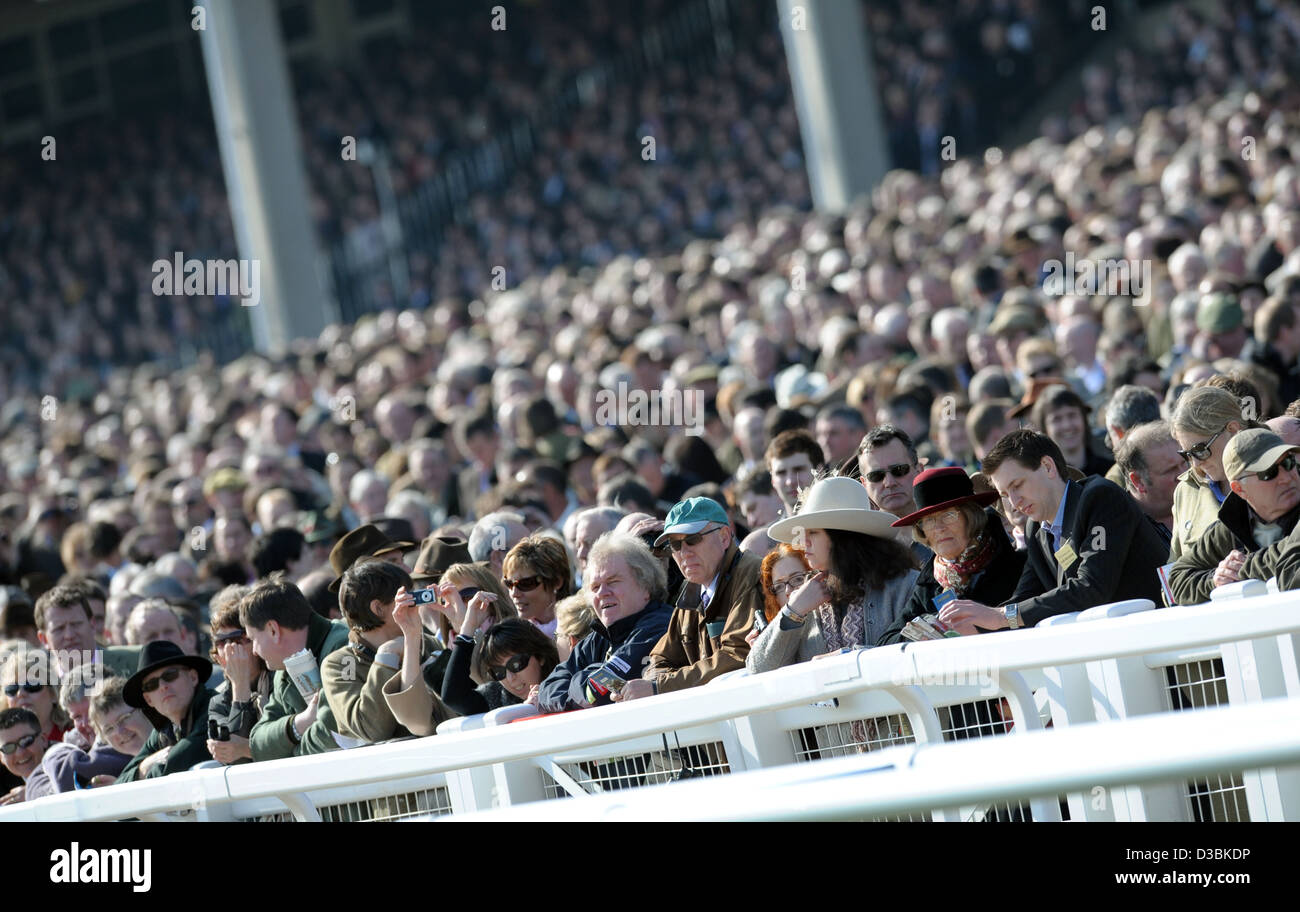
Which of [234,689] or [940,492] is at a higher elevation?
[940,492]

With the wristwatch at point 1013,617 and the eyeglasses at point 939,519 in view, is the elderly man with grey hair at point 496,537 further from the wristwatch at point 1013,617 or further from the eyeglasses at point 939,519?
the wristwatch at point 1013,617

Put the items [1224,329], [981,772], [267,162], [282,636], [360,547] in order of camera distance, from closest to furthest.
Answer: [981,772] → [282,636] → [360,547] → [1224,329] → [267,162]

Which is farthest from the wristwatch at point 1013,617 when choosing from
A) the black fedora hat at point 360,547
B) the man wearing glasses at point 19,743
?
the man wearing glasses at point 19,743

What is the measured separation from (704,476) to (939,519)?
3.72 meters

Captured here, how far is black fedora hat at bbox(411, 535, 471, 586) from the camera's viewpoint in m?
6.49

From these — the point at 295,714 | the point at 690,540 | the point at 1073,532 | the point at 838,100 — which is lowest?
the point at 295,714

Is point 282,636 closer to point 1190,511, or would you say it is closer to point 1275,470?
point 1190,511

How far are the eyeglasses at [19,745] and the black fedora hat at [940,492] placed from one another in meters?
3.80

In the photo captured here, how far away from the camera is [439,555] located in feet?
21.6

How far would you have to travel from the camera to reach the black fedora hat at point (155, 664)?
6.26 m

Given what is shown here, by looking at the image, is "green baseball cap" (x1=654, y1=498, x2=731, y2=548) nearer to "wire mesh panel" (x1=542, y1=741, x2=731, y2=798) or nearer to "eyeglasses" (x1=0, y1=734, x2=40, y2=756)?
"wire mesh panel" (x1=542, y1=741, x2=731, y2=798)

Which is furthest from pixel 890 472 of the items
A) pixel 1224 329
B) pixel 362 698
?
pixel 1224 329
